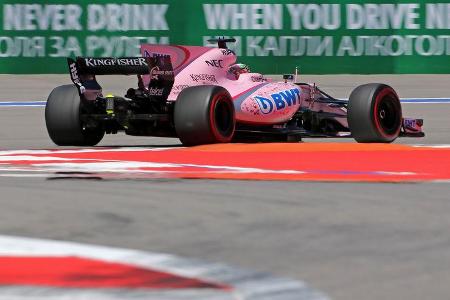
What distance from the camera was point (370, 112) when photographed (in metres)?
11.7

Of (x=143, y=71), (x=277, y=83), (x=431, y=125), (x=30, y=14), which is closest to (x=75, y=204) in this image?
(x=143, y=71)

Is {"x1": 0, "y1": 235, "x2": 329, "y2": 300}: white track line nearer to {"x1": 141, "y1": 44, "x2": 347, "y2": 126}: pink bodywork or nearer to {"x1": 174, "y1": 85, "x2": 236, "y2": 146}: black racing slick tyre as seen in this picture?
{"x1": 174, "y1": 85, "x2": 236, "y2": 146}: black racing slick tyre

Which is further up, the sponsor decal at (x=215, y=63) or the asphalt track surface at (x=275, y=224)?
the sponsor decal at (x=215, y=63)

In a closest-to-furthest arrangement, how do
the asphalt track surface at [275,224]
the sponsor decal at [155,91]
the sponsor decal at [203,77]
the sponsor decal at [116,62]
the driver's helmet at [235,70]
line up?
the asphalt track surface at [275,224] < the sponsor decal at [116,62] < the sponsor decal at [155,91] < the sponsor decal at [203,77] < the driver's helmet at [235,70]

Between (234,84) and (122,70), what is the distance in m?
1.16

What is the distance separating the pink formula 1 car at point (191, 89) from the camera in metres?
11.6

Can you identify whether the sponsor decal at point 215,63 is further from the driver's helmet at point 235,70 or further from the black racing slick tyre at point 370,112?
the black racing slick tyre at point 370,112

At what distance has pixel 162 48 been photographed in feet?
38.7

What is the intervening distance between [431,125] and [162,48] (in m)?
4.44

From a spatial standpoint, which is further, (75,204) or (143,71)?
(143,71)

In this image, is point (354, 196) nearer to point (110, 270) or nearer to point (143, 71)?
point (110, 270)

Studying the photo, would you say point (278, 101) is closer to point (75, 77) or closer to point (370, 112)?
point (370, 112)

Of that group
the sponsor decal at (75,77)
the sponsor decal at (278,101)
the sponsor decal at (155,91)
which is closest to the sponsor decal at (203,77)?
the sponsor decal at (155,91)

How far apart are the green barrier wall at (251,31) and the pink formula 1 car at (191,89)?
29.6 feet
